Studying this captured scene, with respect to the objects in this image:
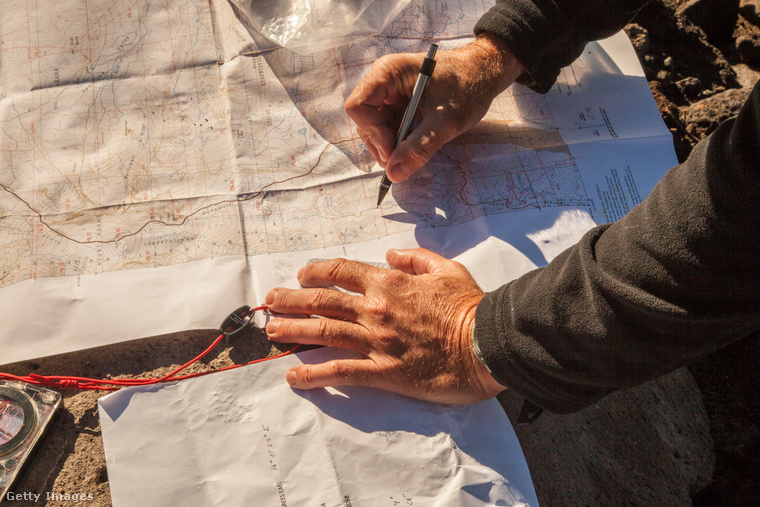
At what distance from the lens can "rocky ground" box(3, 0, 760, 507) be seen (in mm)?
1108

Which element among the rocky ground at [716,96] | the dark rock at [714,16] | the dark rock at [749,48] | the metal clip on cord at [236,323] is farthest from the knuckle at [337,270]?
the dark rock at [749,48]

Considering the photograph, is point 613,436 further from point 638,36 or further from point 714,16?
point 714,16

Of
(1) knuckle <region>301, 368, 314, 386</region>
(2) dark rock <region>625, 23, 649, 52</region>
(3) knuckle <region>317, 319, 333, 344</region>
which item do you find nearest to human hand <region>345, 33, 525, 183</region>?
(3) knuckle <region>317, 319, 333, 344</region>

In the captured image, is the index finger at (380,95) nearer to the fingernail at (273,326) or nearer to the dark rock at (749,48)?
the fingernail at (273,326)

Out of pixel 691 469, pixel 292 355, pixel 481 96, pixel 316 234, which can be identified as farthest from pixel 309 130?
pixel 691 469

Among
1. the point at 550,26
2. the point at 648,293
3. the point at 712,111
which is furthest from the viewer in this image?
the point at 712,111

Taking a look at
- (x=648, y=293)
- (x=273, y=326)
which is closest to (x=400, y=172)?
(x=273, y=326)

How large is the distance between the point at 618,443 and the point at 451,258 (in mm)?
715

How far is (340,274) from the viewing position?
1.26 meters

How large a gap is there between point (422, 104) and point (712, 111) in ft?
3.79

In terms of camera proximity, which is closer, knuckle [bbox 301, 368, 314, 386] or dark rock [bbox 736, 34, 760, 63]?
knuckle [bbox 301, 368, 314, 386]

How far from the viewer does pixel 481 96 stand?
143cm

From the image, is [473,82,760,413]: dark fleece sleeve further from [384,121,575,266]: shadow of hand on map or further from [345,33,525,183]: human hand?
[345,33,525,183]: human hand

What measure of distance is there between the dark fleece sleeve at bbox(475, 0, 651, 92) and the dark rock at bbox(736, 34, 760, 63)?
0.91m
